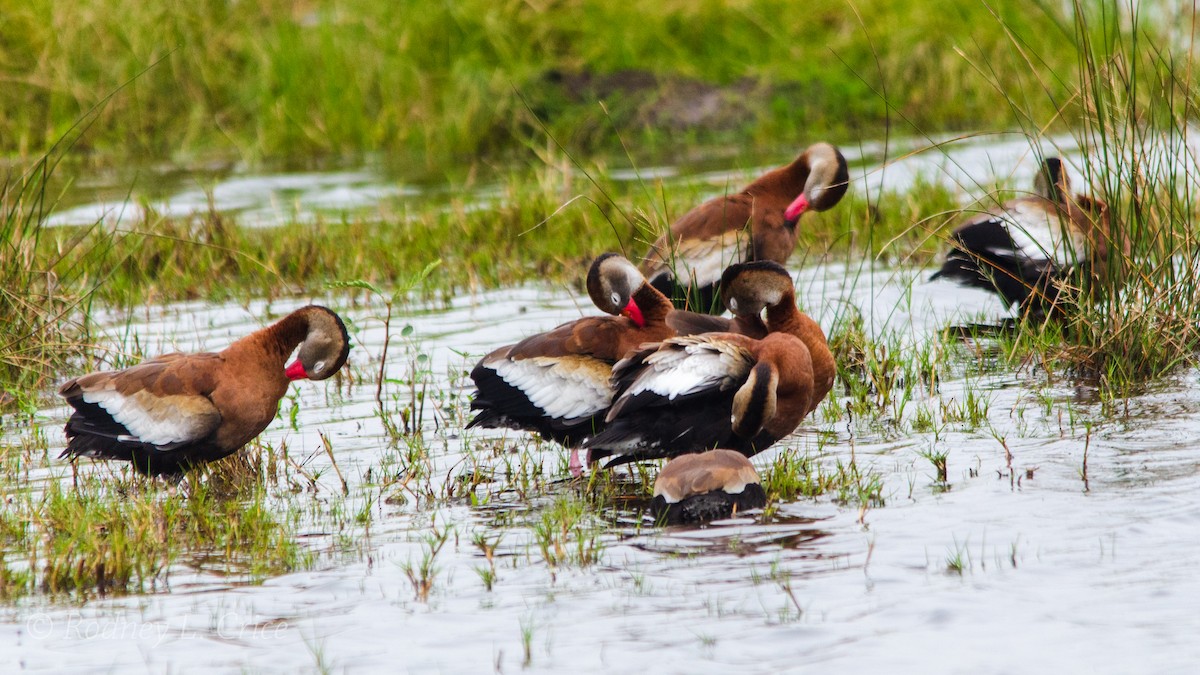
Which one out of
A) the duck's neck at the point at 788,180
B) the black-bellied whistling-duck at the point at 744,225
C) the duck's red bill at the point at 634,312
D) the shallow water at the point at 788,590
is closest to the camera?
the shallow water at the point at 788,590

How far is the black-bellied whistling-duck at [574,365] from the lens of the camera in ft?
20.8

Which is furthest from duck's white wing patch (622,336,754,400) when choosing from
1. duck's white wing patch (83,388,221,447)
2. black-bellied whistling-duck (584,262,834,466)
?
duck's white wing patch (83,388,221,447)

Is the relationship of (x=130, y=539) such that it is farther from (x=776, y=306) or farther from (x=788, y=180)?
(x=788, y=180)

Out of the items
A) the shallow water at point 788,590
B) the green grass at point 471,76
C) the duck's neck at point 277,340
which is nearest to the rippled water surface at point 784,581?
the shallow water at point 788,590

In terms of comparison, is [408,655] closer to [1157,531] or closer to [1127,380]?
[1157,531]

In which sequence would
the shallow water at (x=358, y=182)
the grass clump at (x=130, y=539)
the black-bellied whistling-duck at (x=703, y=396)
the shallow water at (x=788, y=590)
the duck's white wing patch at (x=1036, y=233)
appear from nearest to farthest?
the shallow water at (x=788, y=590) < the grass clump at (x=130, y=539) < the black-bellied whistling-duck at (x=703, y=396) < the duck's white wing patch at (x=1036, y=233) < the shallow water at (x=358, y=182)

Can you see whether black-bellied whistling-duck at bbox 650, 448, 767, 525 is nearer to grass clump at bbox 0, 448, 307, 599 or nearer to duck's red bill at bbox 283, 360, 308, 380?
grass clump at bbox 0, 448, 307, 599

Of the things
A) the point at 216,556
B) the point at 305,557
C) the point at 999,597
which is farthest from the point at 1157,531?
the point at 216,556

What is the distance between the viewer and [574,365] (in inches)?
255

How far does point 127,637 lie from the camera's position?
448 cm

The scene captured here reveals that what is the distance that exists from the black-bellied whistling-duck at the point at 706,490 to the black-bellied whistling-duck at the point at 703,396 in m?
0.31

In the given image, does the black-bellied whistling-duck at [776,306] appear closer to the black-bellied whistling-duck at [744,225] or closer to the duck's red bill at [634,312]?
the duck's red bill at [634,312]

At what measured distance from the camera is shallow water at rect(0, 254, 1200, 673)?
4219mm

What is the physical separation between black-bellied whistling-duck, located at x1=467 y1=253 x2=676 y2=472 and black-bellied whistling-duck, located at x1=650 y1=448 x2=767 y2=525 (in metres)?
0.91
